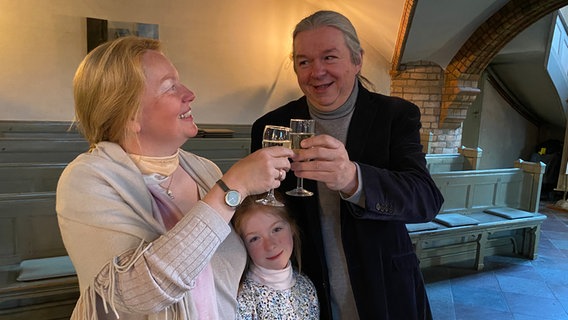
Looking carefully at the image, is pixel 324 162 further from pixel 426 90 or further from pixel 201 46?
pixel 426 90

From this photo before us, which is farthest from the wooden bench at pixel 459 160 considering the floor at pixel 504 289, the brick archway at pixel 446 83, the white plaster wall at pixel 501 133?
the white plaster wall at pixel 501 133

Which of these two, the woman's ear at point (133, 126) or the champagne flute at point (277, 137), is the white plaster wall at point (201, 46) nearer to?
the champagne flute at point (277, 137)

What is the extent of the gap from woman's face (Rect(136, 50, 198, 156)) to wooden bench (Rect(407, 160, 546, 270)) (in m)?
3.44

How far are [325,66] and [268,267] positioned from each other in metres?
0.67

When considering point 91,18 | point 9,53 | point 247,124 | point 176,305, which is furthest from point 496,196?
point 9,53

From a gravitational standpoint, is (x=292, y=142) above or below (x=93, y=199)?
above

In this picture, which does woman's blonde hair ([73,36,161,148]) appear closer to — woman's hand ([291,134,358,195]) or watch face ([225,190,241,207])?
watch face ([225,190,241,207])

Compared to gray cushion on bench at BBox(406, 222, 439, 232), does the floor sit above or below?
below

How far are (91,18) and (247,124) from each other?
2865 mm

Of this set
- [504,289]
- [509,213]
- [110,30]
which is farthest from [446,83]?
[110,30]

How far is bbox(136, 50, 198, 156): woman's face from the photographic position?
1051mm

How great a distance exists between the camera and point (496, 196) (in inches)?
205

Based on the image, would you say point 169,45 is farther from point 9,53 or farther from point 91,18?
point 9,53

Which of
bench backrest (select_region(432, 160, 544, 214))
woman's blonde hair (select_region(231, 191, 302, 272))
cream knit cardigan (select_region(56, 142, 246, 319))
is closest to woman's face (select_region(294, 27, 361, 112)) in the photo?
woman's blonde hair (select_region(231, 191, 302, 272))
